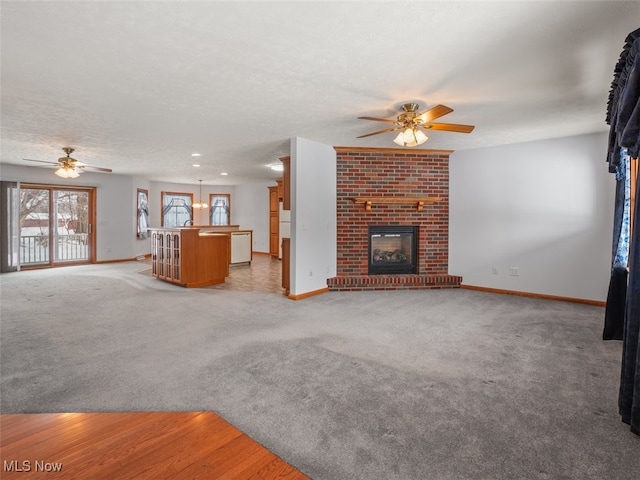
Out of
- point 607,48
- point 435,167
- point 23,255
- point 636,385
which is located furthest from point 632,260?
point 23,255

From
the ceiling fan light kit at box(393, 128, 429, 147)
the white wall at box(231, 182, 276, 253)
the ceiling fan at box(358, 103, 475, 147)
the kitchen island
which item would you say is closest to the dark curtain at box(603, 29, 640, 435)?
the ceiling fan at box(358, 103, 475, 147)

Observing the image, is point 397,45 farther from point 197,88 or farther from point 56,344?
point 56,344

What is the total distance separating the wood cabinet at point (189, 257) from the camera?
579cm

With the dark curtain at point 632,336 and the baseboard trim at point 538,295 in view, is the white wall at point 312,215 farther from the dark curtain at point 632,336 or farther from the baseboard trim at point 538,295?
the dark curtain at point 632,336

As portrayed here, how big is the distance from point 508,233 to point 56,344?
6054 millimetres

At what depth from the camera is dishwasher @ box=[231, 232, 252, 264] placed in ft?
27.3

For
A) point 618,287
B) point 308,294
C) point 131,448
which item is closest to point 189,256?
point 308,294

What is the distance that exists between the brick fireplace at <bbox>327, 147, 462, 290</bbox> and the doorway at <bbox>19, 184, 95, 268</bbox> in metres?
6.89

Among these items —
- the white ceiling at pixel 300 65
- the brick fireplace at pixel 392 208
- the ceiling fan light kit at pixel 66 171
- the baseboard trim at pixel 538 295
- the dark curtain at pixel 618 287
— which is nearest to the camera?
the white ceiling at pixel 300 65

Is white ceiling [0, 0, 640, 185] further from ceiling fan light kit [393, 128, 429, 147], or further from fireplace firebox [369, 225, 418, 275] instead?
fireplace firebox [369, 225, 418, 275]

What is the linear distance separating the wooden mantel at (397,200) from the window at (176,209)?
7.15 m

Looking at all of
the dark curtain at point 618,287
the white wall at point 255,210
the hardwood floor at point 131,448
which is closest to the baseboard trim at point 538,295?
the dark curtain at point 618,287

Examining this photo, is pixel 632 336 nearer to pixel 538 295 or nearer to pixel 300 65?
pixel 300 65

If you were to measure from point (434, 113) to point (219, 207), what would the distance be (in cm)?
973
